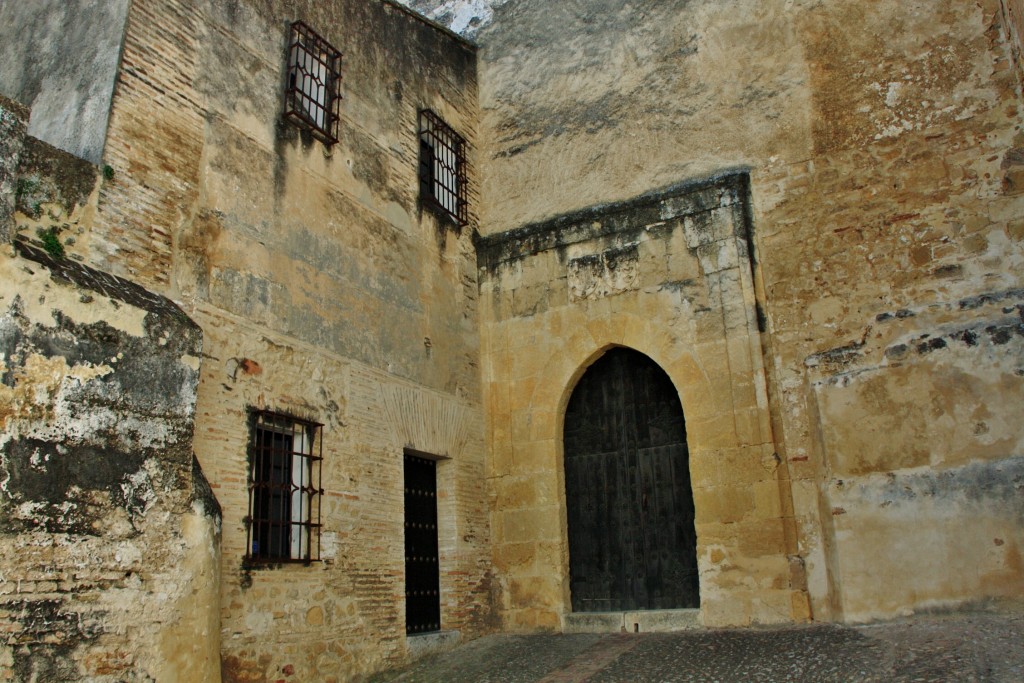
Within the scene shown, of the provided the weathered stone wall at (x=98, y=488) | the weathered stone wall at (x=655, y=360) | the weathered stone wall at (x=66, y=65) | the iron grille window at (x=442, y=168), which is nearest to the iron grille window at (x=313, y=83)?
the iron grille window at (x=442, y=168)

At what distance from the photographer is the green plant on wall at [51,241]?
16.9 ft

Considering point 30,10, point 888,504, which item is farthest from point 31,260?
point 888,504

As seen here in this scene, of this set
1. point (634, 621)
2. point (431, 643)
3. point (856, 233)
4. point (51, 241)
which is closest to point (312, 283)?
point (51, 241)

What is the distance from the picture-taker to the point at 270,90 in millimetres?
6977

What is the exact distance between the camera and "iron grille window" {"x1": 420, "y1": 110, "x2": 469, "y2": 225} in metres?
8.75

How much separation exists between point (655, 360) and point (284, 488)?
131 inches

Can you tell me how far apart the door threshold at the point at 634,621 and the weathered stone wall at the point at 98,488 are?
3.36 m

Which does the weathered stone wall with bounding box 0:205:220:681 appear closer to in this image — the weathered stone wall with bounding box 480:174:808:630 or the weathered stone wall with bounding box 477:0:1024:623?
the weathered stone wall with bounding box 480:174:808:630

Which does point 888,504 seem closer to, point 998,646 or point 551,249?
point 998,646

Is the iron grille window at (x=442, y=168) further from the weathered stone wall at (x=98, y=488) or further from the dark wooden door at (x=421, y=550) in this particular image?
the weathered stone wall at (x=98, y=488)

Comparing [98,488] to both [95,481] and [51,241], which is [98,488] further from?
[51,241]

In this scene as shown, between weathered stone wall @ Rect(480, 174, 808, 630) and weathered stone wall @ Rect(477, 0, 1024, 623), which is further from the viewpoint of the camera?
weathered stone wall @ Rect(480, 174, 808, 630)

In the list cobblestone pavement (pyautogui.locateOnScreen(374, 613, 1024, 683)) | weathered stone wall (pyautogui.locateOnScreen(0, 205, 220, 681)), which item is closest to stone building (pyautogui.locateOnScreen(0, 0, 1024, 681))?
weathered stone wall (pyautogui.locateOnScreen(0, 205, 220, 681))

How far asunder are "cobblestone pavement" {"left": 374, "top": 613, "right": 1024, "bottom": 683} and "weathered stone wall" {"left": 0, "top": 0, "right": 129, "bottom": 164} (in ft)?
14.0
